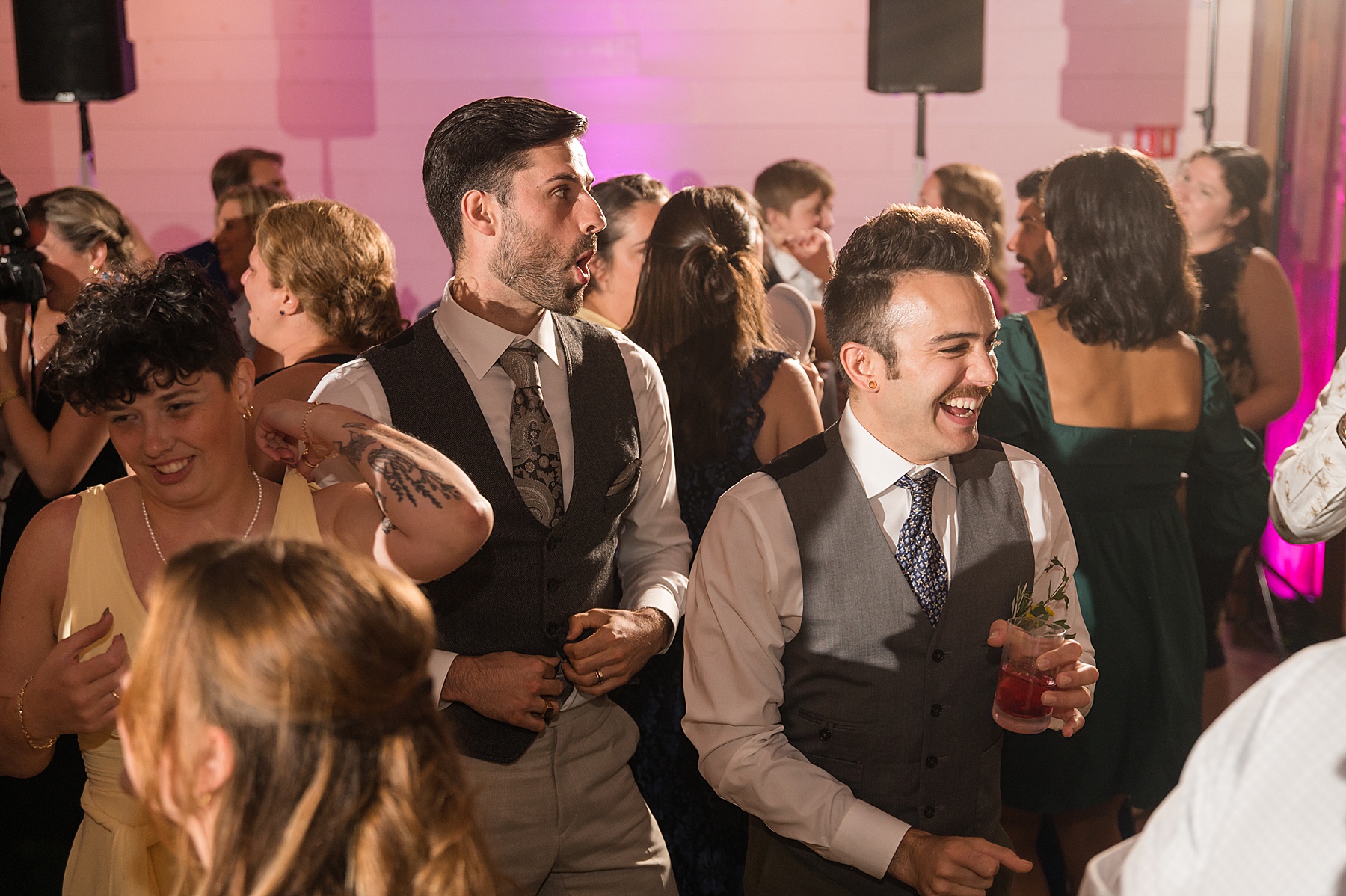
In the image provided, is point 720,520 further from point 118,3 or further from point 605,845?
point 118,3

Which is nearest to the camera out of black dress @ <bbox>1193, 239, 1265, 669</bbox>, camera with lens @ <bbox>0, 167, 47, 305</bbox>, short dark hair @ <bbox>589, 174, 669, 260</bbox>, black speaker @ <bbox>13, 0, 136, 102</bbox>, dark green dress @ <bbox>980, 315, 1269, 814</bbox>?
dark green dress @ <bbox>980, 315, 1269, 814</bbox>

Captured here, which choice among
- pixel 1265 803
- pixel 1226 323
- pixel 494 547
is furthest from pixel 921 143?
pixel 1265 803

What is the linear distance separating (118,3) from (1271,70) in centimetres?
518

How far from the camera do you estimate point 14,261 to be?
2.61 m

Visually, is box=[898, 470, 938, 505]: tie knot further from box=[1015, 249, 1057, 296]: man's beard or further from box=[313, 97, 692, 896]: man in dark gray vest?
box=[1015, 249, 1057, 296]: man's beard

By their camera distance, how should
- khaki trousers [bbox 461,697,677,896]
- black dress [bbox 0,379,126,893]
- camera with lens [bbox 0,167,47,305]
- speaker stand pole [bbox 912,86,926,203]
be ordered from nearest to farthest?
khaki trousers [bbox 461,697,677,896] < camera with lens [bbox 0,167,47,305] < black dress [bbox 0,379,126,893] < speaker stand pole [bbox 912,86,926,203]

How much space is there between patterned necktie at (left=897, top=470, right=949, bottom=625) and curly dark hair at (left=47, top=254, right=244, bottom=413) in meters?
0.98

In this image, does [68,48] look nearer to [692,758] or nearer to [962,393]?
[692,758]

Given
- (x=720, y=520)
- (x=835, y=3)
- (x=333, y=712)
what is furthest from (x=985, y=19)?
(x=333, y=712)

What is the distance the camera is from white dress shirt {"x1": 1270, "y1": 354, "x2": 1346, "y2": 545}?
1.58 m

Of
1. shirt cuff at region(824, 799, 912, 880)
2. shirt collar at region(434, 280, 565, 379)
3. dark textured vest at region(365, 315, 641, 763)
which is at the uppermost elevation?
shirt collar at region(434, 280, 565, 379)

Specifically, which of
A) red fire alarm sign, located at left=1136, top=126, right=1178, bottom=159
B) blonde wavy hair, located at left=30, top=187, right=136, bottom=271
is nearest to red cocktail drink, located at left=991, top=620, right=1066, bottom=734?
blonde wavy hair, located at left=30, top=187, right=136, bottom=271

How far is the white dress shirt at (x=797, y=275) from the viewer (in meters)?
4.20

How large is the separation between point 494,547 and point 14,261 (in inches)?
66.0
